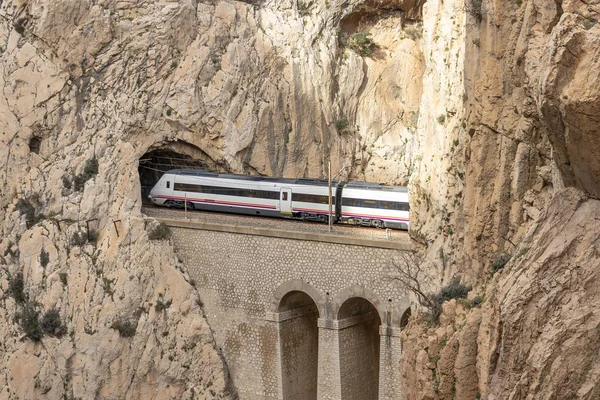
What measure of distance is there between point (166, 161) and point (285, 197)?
8.58 metres

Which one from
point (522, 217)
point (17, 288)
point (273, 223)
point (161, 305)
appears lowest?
point (161, 305)

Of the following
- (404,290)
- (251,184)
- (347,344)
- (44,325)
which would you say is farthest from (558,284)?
(44,325)

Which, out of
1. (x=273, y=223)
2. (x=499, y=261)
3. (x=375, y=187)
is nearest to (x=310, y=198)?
(x=273, y=223)

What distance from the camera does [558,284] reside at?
73.4 ft

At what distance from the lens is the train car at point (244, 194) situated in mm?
46812

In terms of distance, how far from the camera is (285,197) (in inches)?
1871

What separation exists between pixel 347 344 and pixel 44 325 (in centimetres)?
1334

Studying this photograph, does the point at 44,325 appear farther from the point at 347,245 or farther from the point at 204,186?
the point at 347,245

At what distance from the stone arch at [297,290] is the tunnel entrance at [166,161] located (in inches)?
363

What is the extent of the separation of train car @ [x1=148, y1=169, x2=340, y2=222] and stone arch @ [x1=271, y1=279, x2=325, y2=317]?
3.70m

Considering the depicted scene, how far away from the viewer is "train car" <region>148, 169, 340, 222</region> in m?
46.8

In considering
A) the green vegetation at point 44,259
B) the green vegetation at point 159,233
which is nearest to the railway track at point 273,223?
the green vegetation at point 159,233

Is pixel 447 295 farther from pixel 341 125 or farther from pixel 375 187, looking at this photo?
pixel 341 125

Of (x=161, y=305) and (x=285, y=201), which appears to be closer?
(x=285, y=201)
